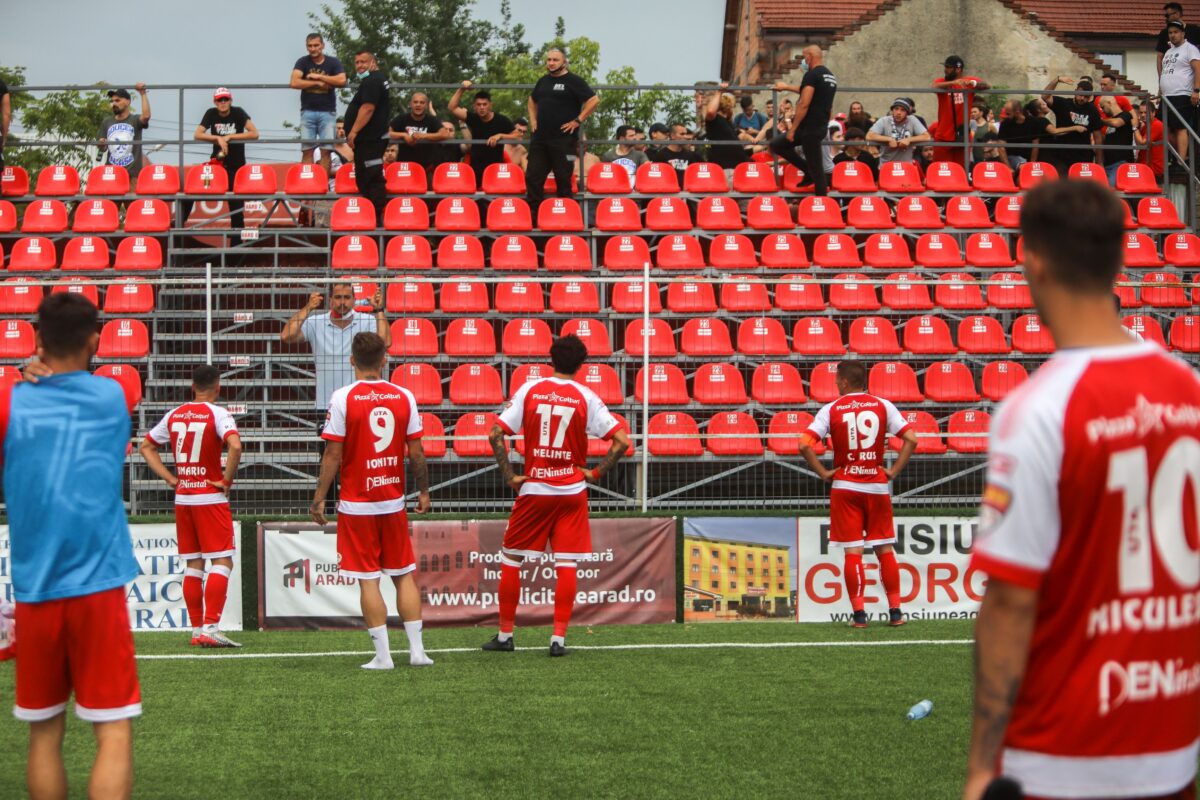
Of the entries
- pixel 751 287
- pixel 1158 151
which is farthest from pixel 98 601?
pixel 1158 151

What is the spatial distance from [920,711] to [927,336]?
8209 millimetres

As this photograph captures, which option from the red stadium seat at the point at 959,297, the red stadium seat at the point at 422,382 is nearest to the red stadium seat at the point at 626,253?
the red stadium seat at the point at 959,297

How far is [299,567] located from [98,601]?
753cm

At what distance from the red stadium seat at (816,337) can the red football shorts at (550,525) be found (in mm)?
5205

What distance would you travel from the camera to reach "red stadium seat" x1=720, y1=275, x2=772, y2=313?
15.4 meters

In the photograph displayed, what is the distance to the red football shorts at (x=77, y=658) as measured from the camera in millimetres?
4629

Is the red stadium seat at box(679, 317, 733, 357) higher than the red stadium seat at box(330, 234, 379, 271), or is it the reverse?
the red stadium seat at box(330, 234, 379, 271)

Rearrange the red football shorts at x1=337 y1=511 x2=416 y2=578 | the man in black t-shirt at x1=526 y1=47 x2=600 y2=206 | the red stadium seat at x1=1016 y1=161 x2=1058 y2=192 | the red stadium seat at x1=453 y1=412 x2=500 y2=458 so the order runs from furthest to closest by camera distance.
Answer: the red stadium seat at x1=1016 y1=161 x2=1058 y2=192 → the man in black t-shirt at x1=526 y1=47 x2=600 y2=206 → the red stadium seat at x1=453 y1=412 x2=500 y2=458 → the red football shorts at x1=337 y1=511 x2=416 y2=578

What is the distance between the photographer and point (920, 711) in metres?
7.48

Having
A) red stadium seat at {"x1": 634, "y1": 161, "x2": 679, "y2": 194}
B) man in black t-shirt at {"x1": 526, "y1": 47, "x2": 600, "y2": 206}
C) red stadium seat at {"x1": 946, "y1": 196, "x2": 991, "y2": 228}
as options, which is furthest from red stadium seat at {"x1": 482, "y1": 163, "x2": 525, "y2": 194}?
red stadium seat at {"x1": 946, "y1": 196, "x2": 991, "y2": 228}

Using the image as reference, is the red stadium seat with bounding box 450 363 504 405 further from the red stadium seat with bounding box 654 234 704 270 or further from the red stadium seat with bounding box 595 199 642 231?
the red stadium seat with bounding box 595 199 642 231

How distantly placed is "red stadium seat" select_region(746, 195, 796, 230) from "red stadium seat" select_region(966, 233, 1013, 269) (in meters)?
2.20

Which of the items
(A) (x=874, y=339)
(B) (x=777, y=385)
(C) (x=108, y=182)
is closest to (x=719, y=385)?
(B) (x=777, y=385)

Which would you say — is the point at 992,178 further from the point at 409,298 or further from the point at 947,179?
the point at 409,298
